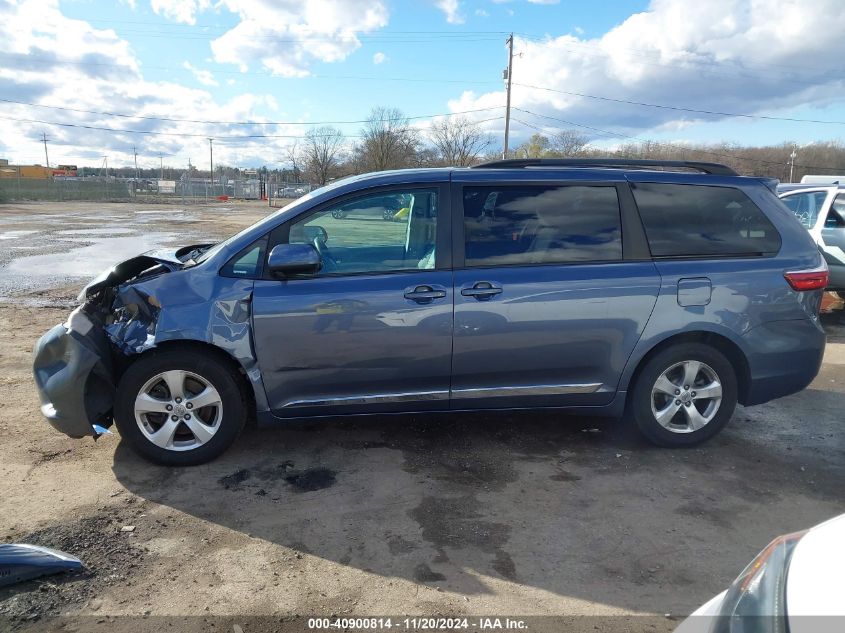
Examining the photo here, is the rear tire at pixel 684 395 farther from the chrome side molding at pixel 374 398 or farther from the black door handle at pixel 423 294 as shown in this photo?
the black door handle at pixel 423 294

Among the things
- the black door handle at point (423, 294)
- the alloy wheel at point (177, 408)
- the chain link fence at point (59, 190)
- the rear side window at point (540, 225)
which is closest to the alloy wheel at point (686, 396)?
the rear side window at point (540, 225)

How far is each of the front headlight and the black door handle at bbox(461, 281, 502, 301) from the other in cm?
239

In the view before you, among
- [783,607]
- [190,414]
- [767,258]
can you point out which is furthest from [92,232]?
[783,607]

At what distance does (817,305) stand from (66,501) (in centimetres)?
503

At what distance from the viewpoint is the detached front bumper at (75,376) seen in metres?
3.70

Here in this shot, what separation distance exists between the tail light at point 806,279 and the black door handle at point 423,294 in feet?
7.98

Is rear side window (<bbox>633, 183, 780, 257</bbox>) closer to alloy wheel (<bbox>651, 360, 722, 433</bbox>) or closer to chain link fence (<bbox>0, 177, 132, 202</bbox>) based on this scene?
alloy wheel (<bbox>651, 360, 722, 433</bbox>)

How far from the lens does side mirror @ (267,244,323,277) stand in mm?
3691

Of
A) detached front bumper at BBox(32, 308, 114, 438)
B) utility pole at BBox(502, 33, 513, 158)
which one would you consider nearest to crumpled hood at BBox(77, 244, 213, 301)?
detached front bumper at BBox(32, 308, 114, 438)

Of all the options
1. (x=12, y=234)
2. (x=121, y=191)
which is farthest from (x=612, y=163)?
(x=121, y=191)

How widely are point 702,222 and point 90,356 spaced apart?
4121 millimetres

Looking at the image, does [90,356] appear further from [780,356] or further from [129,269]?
[780,356]

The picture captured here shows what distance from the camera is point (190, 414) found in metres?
3.82

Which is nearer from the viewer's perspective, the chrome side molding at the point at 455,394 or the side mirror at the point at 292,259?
the side mirror at the point at 292,259
